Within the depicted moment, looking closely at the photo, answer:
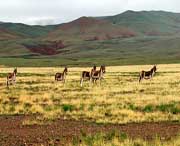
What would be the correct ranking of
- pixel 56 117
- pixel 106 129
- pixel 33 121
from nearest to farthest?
pixel 106 129
pixel 33 121
pixel 56 117

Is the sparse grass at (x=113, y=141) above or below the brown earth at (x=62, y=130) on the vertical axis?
above

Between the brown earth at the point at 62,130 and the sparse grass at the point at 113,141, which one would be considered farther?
the brown earth at the point at 62,130

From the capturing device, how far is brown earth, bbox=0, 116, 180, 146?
51.6ft

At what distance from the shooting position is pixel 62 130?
17953mm

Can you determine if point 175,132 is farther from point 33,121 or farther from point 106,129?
point 33,121

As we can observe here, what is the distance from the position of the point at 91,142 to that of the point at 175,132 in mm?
3615

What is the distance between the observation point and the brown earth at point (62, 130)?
1573cm

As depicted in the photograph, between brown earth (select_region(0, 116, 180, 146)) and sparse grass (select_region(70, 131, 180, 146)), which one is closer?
sparse grass (select_region(70, 131, 180, 146))

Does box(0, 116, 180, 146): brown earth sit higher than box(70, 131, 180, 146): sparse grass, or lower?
lower

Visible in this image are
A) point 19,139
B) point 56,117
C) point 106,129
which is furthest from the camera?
point 56,117

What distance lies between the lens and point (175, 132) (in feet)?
55.5

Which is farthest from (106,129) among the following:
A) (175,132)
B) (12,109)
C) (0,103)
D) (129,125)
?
(0,103)

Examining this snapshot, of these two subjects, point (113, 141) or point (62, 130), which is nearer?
point (113, 141)

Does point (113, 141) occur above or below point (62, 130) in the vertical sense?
above
